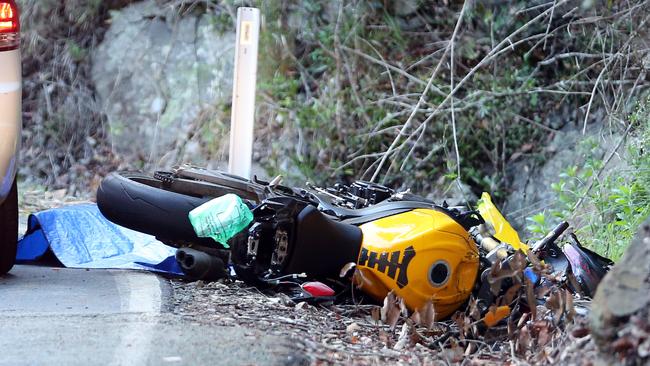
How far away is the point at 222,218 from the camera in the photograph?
4961 mm

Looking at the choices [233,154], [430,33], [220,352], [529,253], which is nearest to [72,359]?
[220,352]

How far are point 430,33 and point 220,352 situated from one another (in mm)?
6924

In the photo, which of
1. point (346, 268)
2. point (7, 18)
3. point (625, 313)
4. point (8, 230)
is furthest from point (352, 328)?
point (7, 18)

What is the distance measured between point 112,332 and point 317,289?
4.03 feet

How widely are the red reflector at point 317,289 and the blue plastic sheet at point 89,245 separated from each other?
0.96m

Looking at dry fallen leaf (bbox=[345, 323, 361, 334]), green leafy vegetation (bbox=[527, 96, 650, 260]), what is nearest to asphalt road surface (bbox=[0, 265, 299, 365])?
dry fallen leaf (bbox=[345, 323, 361, 334])

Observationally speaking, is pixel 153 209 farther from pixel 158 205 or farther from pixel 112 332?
pixel 112 332

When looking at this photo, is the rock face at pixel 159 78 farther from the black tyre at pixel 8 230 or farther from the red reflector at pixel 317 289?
the red reflector at pixel 317 289

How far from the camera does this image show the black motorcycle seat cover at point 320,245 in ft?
15.6

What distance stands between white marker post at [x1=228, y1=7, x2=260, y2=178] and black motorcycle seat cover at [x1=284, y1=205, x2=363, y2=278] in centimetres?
257

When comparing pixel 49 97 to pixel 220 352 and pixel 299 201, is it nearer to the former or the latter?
pixel 299 201

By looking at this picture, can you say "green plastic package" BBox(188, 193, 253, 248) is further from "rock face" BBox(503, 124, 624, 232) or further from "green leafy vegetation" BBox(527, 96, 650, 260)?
"rock face" BBox(503, 124, 624, 232)

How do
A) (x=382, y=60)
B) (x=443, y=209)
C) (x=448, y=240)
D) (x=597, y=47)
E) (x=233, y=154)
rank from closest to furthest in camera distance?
(x=448, y=240) → (x=443, y=209) → (x=233, y=154) → (x=597, y=47) → (x=382, y=60)

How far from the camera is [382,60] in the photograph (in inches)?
388
